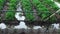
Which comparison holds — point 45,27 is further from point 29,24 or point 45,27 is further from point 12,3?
point 12,3

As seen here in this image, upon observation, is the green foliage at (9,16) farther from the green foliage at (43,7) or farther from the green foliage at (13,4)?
the green foliage at (43,7)

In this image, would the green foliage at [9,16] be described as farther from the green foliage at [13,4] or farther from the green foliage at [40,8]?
the green foliage at [40,8]

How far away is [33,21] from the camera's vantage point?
→ 12.7 ft

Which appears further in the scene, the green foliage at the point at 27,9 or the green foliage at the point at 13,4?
the green foliage at the point at 13,4

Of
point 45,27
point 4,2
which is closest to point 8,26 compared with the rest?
point 45,27

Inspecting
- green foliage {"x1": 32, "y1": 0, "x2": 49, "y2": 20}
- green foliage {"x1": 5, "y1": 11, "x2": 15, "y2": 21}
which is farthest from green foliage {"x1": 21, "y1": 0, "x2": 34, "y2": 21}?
green foliage {"x1": 5, "y1": 11, "x2": 15, "y2": 21}

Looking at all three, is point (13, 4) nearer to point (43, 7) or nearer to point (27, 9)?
point (27, 9)

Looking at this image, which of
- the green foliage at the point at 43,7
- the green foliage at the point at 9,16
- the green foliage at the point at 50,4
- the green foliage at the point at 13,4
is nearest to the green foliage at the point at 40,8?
the green foliage at the point at 43,7

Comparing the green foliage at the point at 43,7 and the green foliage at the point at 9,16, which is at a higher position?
the green foliage at the point at 43,7

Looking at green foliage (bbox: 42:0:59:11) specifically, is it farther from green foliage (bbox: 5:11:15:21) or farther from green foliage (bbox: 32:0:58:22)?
green foliage (bbox: 5:11:15:21)

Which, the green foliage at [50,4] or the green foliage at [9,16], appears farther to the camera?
the green foliage at [50,4]

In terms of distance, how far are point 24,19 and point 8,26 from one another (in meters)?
0.40

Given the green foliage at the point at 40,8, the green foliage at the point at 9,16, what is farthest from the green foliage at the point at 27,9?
the green foliage at the point at 9,16

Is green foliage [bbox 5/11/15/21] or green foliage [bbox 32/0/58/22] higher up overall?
green foliage [bbox 32/0/58/22]
